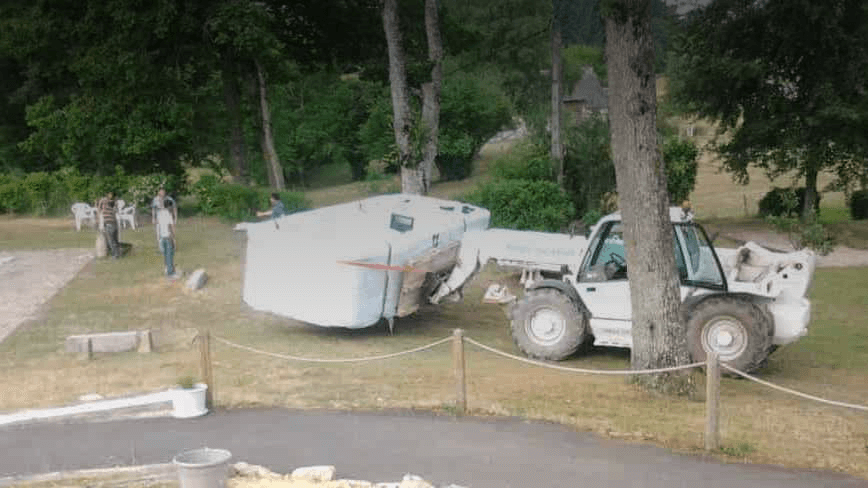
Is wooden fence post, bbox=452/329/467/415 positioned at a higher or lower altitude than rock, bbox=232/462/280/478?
higher

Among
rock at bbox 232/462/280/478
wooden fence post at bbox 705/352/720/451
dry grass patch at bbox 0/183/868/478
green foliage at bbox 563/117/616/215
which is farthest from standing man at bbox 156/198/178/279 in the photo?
wooden fence post at bbox 705/352/720/451

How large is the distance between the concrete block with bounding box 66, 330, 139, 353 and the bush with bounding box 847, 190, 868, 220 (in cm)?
2963

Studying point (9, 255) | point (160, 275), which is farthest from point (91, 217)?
point (160, 275)

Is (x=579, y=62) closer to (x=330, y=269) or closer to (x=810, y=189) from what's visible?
(x=810, y=189)

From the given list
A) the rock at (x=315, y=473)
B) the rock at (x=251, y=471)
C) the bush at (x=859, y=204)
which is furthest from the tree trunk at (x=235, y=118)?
the rock at (x=315, y=473)

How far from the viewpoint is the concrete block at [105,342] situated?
15969 mm

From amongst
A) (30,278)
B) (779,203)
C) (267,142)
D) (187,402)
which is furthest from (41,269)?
(779,203)

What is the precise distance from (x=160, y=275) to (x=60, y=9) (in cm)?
1663

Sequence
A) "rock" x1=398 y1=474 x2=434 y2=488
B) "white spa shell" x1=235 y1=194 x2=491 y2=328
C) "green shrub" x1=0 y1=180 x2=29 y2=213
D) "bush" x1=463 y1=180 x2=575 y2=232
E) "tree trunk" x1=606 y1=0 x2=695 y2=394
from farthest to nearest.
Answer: "green shrub" x1=0 y1=180 x2=29 y2=213 < "bush" x1=463 y1=180 x2=575 y2=232 < "white spa shell" x1=235 y1=194 x2=491 y2=328 < "tree trunk" x1=606 y1=0 x2=695 y2=394 < "rock" x1=398 y1=474 x2=434 y2=488

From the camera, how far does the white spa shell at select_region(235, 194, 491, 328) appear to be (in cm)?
1633

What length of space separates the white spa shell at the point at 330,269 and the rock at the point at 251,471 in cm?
687

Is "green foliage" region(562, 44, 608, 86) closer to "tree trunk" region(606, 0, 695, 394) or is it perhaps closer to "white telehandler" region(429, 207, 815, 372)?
"white telehandler" region(429, 207, 815, 372)

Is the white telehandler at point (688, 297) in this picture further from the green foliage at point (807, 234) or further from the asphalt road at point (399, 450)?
the green foliage at point (807, 234)

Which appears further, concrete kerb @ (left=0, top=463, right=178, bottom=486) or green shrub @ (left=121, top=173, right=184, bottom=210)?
green shrub @ (left=121, top=173, right=184, bottom=210)
